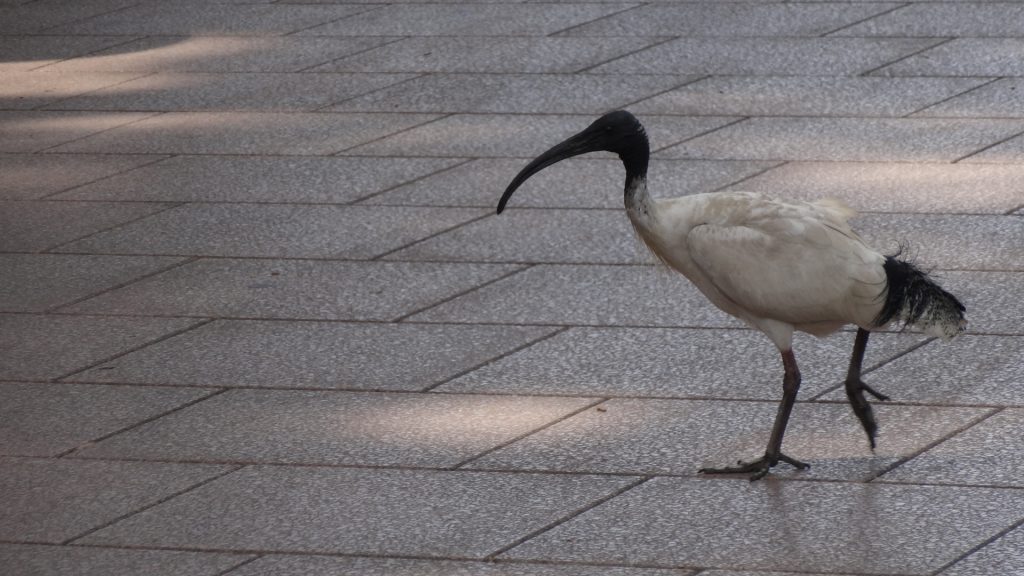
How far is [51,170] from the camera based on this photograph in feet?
33.4

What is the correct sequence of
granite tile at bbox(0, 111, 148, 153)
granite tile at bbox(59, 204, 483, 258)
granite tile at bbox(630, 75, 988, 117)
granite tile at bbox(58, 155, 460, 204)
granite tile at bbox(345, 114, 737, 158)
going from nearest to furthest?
1. granite tile at bbox(59, 204, 483, 258)
2. granite tile at bbox(58, 155, 460, 204)
3. granite tile at bbox(345, 114, 737, 158)
4. granite tile at bbox(630, 75, 988, 117)
5. granite tile at bbox(0, 111, 148, 153)

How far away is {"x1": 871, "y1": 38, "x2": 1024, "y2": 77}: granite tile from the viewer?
10484 mm

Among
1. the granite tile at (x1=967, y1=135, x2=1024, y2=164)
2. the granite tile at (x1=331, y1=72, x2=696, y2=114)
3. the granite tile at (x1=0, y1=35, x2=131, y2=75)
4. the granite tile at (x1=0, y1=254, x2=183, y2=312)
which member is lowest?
the granite tile at (x1=967, y1=135, x2=1024, y2=164)

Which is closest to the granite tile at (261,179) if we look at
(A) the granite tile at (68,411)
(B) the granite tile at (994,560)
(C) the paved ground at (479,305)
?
(C) the paved ground at (479,305)

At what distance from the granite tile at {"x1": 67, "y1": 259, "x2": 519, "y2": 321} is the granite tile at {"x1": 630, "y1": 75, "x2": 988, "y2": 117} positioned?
8.92 feet

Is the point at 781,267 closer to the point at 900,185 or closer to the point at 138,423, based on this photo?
the point at 138,423

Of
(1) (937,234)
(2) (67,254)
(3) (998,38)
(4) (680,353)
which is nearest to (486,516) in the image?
(4) (680,353)

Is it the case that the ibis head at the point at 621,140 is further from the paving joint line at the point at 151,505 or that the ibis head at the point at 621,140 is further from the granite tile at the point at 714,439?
the paving joint line at the point at 151,505

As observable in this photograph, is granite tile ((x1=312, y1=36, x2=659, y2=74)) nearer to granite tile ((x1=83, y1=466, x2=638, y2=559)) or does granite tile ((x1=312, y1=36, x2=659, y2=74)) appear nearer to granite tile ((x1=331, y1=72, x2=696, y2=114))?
granite tile ((x1=331, y1=72, x2=696, y2=114))

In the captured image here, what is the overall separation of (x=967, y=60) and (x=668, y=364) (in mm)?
4855

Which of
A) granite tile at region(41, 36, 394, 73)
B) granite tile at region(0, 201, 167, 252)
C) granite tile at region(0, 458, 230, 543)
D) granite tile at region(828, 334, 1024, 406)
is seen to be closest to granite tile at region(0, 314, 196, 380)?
granite tile at region(0, 458, 230, 543)

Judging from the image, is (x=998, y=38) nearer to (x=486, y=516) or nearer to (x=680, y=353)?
(x=680, y=353)

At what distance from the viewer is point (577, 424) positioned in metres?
6.34

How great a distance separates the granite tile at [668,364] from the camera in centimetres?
662
